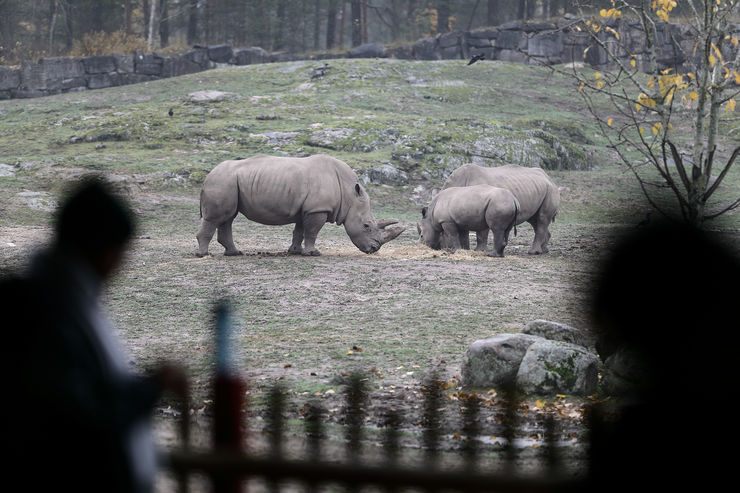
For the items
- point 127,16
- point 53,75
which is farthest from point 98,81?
point 127,16

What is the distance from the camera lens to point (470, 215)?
1447 cm

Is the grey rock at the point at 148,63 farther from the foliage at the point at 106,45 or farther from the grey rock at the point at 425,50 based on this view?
the grey rock at the point at 425,50

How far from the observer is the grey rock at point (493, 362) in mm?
6922

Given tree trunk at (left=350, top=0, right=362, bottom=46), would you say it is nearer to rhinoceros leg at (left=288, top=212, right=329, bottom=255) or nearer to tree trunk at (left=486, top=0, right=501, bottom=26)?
tree trunk at (left=486, top=0, right=501, bottom=26)

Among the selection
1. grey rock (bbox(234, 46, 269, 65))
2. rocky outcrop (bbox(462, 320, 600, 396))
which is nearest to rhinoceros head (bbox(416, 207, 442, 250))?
rocky outcrop (bbox(462, 320, 600, 396))

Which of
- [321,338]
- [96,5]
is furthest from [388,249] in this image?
[96,5]

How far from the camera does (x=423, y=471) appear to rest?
2.61m

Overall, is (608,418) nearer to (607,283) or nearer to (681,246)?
(607,283)

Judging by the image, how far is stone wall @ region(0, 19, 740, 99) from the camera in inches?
1342

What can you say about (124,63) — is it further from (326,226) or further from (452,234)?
(452,234)

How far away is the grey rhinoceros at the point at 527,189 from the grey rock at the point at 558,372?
8.36 m

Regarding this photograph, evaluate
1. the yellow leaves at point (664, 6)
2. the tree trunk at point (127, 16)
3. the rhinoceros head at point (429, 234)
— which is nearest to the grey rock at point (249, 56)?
the tree trunk at point (127, 16)

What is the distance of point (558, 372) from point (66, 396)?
15.5 ft

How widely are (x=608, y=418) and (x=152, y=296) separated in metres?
6.50
